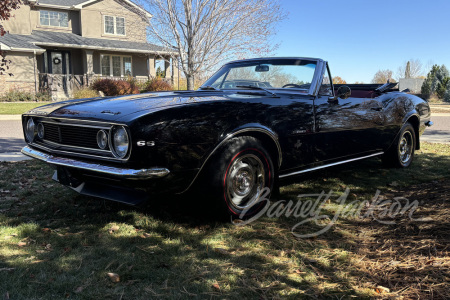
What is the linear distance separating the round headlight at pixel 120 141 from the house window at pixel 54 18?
2659 cm

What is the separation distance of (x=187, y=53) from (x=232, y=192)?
36.5ft

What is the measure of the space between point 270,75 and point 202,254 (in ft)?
7.96

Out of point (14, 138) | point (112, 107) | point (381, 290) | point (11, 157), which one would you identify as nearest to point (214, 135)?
point (112, 107)

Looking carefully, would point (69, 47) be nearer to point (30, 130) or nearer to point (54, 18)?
point (54, 18)

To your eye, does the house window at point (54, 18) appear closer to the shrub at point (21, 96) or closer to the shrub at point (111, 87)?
the shrub at point (21, 96)

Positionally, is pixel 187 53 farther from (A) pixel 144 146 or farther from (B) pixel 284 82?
(A) pixel 144 146

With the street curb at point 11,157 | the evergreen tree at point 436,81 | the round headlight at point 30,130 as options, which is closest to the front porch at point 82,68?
the street curb at point 11,157

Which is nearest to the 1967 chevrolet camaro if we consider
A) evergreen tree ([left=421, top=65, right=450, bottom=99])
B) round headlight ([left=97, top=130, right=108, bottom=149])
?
round headlight ([left=97, top=130, right=108, bottom=149])

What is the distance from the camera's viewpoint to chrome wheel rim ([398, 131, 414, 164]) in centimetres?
571

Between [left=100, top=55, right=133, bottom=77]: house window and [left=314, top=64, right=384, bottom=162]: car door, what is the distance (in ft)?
80.5

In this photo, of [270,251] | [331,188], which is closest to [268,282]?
[270,251]

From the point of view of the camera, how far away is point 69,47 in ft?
80.8

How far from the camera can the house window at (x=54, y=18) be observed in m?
25.3

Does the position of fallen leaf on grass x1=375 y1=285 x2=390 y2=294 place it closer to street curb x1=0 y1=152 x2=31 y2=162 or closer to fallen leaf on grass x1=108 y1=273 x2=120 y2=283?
fallen leaf on grass x1=108 y1=273 x2=120 y2=283
